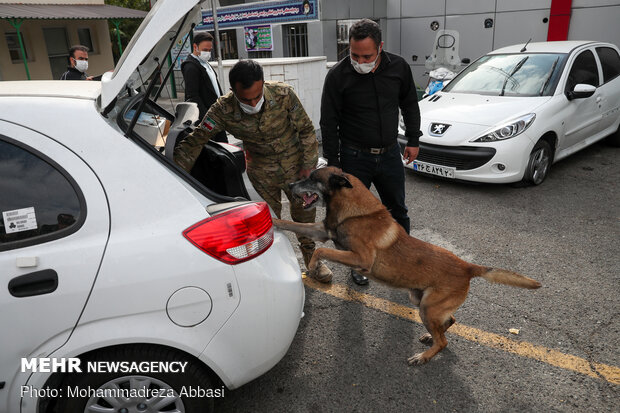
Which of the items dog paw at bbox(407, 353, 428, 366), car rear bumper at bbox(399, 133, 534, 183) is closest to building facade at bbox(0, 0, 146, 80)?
car rear bumper at bbox(399, 133, 534, 183)

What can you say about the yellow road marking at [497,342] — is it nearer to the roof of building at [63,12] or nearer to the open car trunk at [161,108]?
the open car trunk at [161,108]

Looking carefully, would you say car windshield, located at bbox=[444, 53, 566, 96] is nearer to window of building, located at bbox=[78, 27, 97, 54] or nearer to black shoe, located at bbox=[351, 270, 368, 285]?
black shoe, located at bbox=[351, 270, 368, 285]

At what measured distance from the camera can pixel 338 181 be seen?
8.72ft

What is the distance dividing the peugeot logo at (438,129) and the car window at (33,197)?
462cm

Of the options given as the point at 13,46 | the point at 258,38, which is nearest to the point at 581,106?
the point at 258,38

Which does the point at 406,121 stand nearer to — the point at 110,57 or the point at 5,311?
the point at 5,311

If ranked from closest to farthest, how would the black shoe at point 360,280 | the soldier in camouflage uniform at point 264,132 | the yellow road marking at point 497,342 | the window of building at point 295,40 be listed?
the yellow road marking at point 497,342 → the soldier in camouflage uniform at point 264,132 → the black shoe at point 360,280 → the window of building at point 295,40

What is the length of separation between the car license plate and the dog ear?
9.97ft

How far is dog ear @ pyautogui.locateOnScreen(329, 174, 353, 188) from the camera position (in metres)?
2.64

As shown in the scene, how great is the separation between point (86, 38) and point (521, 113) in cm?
1873

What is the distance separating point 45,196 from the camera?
5.55ft

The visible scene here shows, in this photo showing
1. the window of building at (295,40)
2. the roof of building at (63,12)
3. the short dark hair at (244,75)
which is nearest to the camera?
the short dark hair at (244,75)

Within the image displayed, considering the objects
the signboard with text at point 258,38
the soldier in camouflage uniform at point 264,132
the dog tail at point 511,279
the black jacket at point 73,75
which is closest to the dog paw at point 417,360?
the dog tail at point 511,279

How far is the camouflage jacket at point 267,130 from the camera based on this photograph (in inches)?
110
